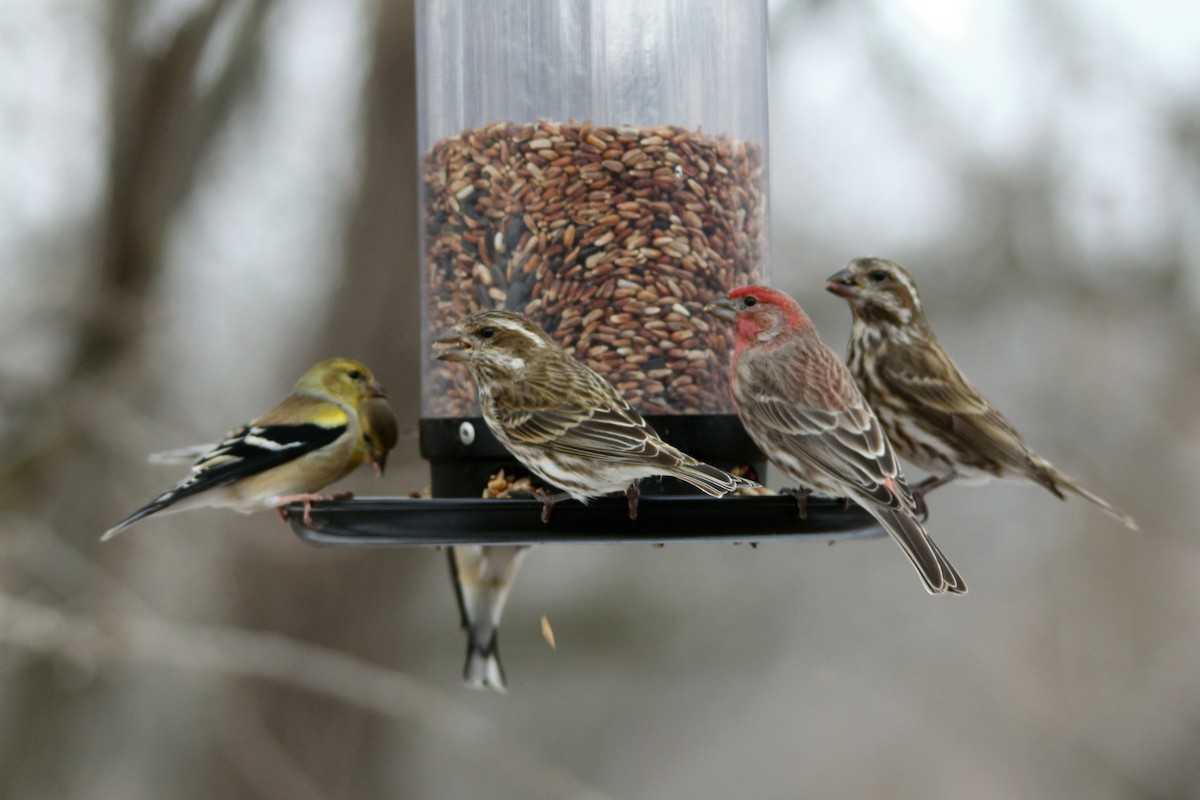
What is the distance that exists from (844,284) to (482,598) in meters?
2.32

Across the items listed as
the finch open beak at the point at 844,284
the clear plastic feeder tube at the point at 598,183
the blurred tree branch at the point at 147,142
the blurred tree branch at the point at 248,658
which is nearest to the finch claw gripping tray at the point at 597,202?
the clear plastic feeder tube at the point at 598,183

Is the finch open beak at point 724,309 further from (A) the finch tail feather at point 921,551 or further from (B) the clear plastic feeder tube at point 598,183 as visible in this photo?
(A) the finch tail feather at point 921,551

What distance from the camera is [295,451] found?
6109mm

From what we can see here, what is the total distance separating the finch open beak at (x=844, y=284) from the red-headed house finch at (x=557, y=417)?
5.21 feet

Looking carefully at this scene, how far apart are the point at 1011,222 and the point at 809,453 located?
816cm

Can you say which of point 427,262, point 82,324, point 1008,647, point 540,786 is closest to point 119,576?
point 82,324

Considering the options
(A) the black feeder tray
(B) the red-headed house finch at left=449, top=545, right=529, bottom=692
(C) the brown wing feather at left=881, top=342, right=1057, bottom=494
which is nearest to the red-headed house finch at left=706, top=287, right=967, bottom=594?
(A) the black feeder tray

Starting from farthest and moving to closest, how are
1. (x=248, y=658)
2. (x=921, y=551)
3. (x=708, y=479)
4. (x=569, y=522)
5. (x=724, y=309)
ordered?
(x=248, y=658), (x=724, y=309), (x=921, y=551), (x=569, y=522), (x=708, y=479)

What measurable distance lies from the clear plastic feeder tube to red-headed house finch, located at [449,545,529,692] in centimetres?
122

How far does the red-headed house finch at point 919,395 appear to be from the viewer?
20.5 ft

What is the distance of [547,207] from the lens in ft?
18.0

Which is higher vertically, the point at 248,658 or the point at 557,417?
the point at 557,417

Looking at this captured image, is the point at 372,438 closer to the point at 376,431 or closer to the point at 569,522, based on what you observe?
the point at 376,431

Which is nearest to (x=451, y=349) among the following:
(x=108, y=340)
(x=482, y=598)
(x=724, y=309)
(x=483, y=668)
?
(x=724, y=309)
